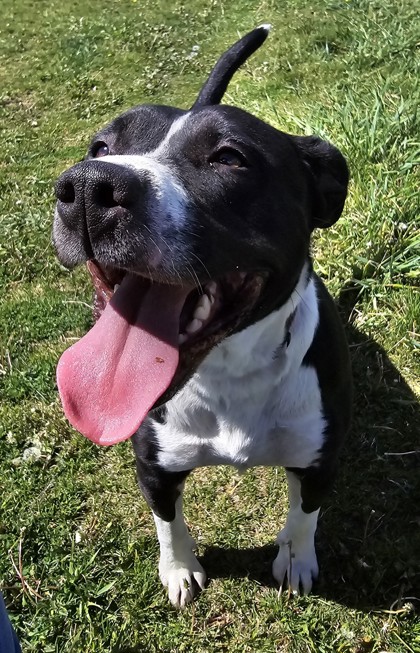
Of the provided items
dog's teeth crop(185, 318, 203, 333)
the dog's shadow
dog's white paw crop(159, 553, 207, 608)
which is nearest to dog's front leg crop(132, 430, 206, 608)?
dog's white paw crop(159, 553, 207, 608)

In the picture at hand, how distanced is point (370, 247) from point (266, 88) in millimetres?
2241

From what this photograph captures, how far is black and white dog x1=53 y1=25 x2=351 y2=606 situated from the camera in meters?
1.60

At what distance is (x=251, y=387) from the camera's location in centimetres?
209

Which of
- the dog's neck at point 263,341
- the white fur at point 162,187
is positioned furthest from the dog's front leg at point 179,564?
the white fur at point 162,187

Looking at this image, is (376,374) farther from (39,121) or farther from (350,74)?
(39,121)

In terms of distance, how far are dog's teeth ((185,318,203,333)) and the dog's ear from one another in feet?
2.17

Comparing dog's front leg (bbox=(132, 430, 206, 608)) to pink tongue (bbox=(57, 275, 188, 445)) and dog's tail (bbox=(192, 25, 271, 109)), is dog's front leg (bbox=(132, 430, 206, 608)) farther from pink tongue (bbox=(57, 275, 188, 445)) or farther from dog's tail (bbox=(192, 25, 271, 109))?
dog's tail (bbox=(192, 25, 271, 109))

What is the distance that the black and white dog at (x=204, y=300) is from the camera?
1603 millimetres

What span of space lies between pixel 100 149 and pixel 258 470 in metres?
1.68

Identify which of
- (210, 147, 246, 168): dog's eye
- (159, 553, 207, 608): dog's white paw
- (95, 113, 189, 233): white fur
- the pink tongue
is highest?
(95, 113, 189, 233): white fur

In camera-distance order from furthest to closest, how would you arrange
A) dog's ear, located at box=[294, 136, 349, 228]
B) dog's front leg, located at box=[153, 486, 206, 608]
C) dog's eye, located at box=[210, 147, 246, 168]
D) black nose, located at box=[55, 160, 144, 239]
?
dog's front leg, located at box=[153, 486, 206, 608] → dog's ear, located at box=[294, 136, 349, 228] → dog's eye, located at box=[210, 147, 246, 168] → black nose, located at box=[55, 160, 144, 239]

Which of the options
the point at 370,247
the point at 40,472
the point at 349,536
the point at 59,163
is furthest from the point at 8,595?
the point at 59,163

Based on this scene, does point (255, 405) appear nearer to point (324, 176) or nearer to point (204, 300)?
point (204, 300)

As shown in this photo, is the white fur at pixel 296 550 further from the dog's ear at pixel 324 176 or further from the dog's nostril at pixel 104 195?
the dog's nostril at pixel 104 195
